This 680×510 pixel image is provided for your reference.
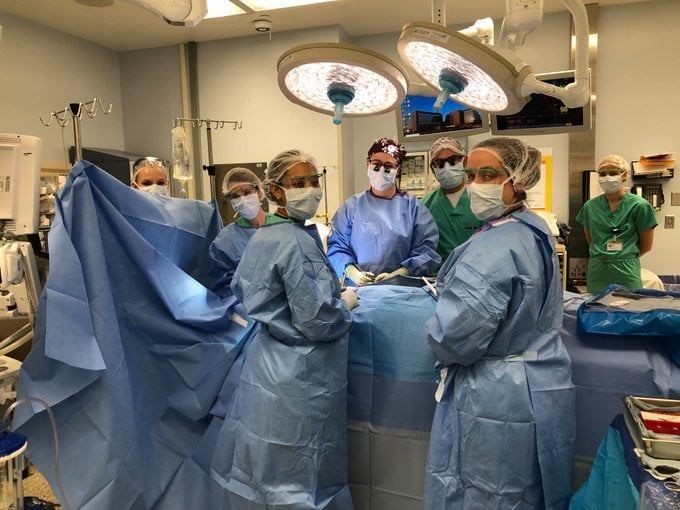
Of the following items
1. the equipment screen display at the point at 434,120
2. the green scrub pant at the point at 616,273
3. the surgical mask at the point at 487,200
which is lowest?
the green scrub pant at the point at 616,273

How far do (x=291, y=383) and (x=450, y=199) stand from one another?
1325 millimetres

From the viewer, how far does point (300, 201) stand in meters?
1.74

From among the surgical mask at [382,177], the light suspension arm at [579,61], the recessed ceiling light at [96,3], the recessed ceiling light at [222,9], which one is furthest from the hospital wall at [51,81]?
the light suspension arm at [579,61]

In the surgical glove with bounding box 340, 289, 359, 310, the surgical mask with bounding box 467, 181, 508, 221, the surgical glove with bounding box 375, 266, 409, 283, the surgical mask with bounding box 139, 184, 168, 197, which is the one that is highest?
the surgical mask with bounding box 139, 184, 168, 197

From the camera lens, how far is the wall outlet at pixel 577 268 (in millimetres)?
4488

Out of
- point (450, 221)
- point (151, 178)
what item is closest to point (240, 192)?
point (151, 178)

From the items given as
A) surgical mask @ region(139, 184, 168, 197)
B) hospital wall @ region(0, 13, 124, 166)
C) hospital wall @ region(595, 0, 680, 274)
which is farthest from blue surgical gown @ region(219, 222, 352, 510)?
hospital wall @ region(595, 0, 680, 274)

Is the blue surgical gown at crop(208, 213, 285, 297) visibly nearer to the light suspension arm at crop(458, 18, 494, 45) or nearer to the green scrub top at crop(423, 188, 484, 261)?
the green scrub top at crop(423, 188, 484, 261)

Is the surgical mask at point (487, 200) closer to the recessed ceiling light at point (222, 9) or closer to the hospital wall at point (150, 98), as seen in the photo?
the recessed ceiling light at point (222, 9)

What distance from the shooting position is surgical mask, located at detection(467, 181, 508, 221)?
4.96 feet

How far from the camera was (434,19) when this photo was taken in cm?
130

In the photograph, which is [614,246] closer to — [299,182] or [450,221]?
[450,221]

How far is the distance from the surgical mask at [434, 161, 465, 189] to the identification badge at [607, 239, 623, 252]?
1540 millimetres

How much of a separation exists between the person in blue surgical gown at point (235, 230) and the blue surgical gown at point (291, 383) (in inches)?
24.9
